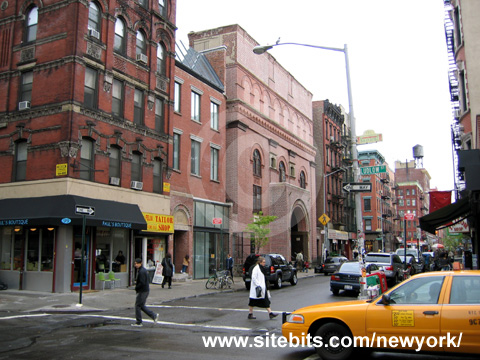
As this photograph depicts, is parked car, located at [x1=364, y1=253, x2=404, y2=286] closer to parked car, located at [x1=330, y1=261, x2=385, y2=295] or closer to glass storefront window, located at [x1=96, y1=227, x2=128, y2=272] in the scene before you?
parked car, located at [x1=330, y1=261, x2=385, y2=295]

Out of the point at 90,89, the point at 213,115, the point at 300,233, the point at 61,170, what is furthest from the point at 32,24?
the point at 300,233

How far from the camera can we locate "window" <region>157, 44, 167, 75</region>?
87.5ft

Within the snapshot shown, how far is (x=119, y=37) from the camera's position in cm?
2361

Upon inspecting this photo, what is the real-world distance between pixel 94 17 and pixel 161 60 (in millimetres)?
5607

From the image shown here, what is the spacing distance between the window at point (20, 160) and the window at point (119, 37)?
22.2 ft

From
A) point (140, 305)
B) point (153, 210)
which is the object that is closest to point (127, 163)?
point (153, 210)

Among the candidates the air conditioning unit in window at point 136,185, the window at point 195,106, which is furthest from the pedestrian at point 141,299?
the window at point 195,106

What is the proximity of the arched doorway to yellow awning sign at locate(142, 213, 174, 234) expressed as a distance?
19963mm

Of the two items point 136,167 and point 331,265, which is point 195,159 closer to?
point 136,167

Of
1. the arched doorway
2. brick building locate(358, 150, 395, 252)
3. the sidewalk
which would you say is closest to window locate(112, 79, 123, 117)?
the sidewalk

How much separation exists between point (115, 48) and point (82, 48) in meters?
2.79

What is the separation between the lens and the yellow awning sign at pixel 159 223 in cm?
2400

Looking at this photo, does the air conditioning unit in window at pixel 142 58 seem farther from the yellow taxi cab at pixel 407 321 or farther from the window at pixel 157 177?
the yellow taxi cab at pixel 407 321

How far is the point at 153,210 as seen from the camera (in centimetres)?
2475
